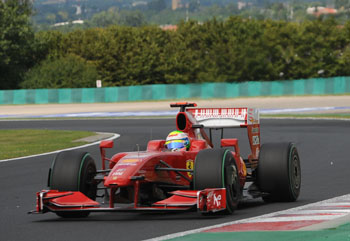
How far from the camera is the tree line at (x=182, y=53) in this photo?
88500 millimetres

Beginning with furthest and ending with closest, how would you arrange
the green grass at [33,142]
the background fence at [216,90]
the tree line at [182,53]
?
1. the tree line at [182,53]
2. the background fence at [216,90]
3. the green grass at [33,142]

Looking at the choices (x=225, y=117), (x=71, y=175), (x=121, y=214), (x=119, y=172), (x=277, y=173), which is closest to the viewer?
(x=119, y=172)

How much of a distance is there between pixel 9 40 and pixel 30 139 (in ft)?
203

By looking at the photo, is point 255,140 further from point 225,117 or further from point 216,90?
point 216,90

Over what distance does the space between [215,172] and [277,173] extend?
168 centimetres

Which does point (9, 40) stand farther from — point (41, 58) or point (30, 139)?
point (30, 139)

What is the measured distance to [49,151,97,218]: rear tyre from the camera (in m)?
10.2

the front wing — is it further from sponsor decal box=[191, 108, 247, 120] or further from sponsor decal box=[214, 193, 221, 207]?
sponsor decal box=[191, 108, 247, 120]

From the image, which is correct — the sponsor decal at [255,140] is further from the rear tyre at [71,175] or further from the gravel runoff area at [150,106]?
the gravel runoff area at [150,106]

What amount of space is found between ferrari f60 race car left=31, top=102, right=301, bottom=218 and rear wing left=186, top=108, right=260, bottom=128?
647 mm

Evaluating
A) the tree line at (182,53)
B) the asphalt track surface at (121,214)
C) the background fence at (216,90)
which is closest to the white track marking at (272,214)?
the asphalt track surface at (121,214)

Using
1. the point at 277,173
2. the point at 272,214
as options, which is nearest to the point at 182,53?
the point at 277,173

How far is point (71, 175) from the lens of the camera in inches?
401

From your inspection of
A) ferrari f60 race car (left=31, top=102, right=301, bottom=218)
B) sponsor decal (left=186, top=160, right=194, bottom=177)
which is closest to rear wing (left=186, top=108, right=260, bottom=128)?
ferrari f60 race car (left=31, top=102, right=301, bottom=218)
